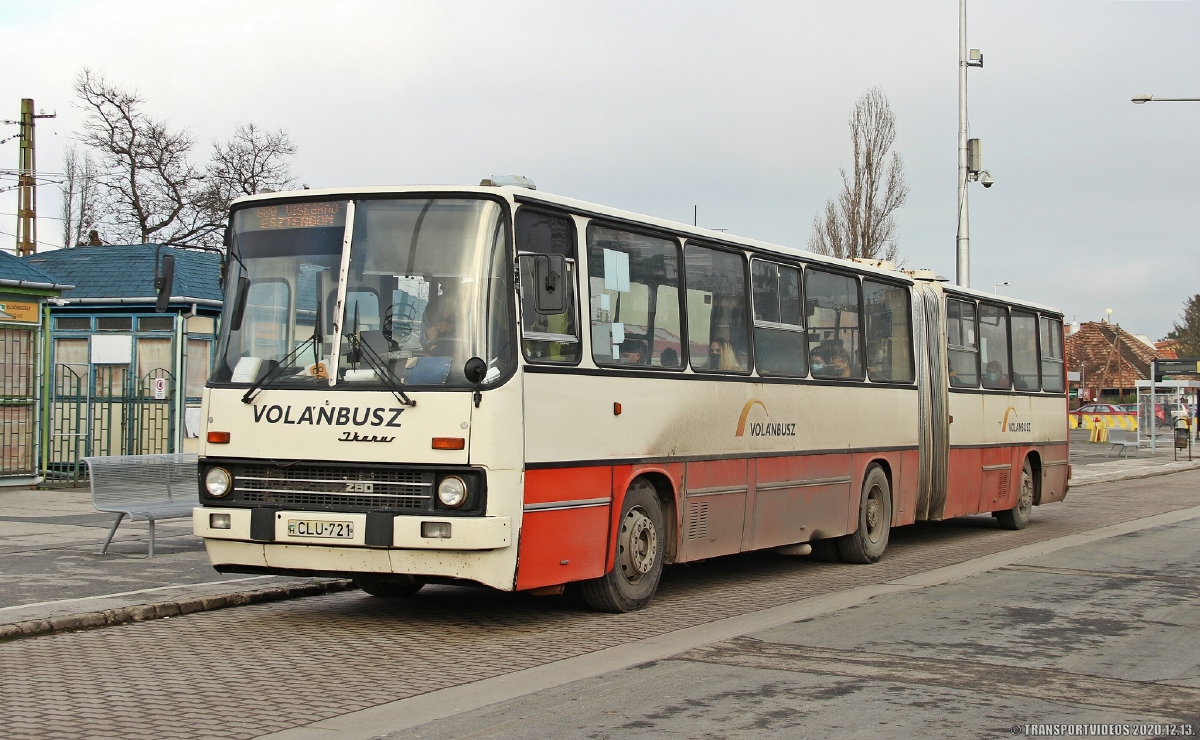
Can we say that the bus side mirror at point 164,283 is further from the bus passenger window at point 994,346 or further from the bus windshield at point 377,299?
the bus passenger window at point 994,346

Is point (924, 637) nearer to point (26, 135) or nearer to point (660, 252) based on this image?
point (660, 252)

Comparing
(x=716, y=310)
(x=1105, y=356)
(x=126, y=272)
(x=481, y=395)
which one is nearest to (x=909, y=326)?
(x=716, y=310)

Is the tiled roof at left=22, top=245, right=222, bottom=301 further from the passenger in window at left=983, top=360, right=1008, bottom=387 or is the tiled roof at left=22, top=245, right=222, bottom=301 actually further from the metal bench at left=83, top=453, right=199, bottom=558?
the passenger in window at left=983, top=360, right=1008, bottom=387

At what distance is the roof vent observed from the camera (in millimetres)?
9656

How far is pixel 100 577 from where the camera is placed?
11.8m

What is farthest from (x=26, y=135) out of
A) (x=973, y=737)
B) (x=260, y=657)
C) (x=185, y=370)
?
(x=973, y=737)

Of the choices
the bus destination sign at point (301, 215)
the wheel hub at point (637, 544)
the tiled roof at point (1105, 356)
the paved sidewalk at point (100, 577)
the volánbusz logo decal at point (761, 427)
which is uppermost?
the tiled roof at point (1105, 356)

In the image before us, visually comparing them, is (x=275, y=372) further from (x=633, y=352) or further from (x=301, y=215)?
(x=633, y=352)

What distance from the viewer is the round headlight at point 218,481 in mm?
9484

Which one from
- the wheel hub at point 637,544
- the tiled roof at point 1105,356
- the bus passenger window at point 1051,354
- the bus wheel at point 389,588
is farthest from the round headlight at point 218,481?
the tiled roof at point 1105,356

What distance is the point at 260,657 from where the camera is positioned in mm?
8633

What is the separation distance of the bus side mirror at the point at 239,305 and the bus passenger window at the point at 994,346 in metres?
11.3

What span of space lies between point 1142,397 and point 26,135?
131 feet

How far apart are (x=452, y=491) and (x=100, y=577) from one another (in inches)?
181
